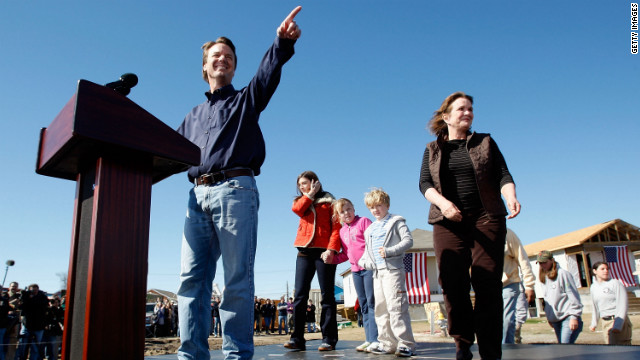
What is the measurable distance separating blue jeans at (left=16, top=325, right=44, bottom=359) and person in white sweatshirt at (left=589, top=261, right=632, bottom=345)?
9786mm

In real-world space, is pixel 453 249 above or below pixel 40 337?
above

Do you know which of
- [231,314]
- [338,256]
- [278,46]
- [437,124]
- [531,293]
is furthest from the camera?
[531,293]

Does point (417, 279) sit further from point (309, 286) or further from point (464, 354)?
point (464, 354)

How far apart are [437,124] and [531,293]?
11.2 ft

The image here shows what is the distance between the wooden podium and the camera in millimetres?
1615

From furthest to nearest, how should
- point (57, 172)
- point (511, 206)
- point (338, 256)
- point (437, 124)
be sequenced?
point (338, 256)
point (437, 124)
point (511, 206)
point (57, 172)

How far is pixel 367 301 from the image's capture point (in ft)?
15.9

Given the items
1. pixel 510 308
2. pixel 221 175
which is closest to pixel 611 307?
pixel 510 308

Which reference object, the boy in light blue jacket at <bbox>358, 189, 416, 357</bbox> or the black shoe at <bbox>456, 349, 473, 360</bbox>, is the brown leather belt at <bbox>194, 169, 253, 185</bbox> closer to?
the black shoe at <bbox>456, 349, 473, 360</bbox>

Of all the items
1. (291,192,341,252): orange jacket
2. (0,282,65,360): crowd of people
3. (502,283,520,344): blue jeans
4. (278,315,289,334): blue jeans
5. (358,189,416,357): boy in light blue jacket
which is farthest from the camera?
(278,315,289,334): blue jeans

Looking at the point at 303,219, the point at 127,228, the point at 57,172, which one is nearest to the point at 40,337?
the point at 303,219

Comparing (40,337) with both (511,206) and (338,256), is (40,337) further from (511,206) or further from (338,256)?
(511,206)

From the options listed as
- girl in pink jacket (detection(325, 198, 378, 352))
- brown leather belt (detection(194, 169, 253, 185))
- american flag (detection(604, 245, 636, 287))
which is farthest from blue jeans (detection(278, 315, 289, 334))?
brown leather belt (detection(194, 169, 253, 185))

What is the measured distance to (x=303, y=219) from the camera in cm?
505
